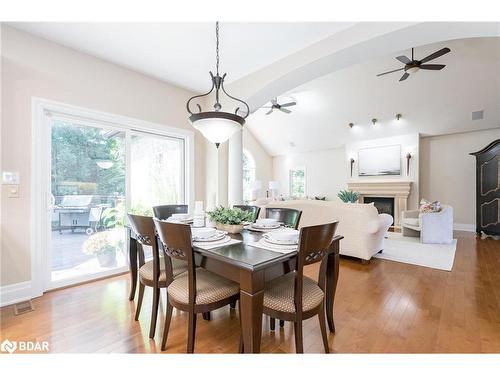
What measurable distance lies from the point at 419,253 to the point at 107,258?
15.6 ft

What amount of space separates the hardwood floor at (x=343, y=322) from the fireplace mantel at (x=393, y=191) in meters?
3.86

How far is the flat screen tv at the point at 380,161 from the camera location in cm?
664

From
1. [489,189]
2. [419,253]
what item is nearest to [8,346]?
[419,253]

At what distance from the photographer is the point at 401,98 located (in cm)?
554

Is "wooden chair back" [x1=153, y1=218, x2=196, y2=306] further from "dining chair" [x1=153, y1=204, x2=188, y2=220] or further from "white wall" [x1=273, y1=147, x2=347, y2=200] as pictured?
"white wall" [x1=273, y1=147, x2=347, y2=200]

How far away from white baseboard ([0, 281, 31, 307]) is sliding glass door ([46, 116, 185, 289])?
208 mm

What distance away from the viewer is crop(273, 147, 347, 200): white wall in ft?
26.0

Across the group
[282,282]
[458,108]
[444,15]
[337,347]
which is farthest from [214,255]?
[458,108]

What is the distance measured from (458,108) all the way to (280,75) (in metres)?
5.11

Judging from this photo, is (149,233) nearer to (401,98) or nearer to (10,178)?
(10,178)

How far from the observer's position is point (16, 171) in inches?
91.3

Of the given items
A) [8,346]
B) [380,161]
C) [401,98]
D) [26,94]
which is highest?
[401,98]

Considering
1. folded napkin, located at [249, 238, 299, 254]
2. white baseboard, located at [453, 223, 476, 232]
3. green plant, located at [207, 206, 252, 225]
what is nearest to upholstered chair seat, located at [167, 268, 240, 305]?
folded napkin, located at [249, 238, 299, 254]

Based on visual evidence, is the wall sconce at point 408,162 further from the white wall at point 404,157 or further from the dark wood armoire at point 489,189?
the dark wood armoire at point 489,189
